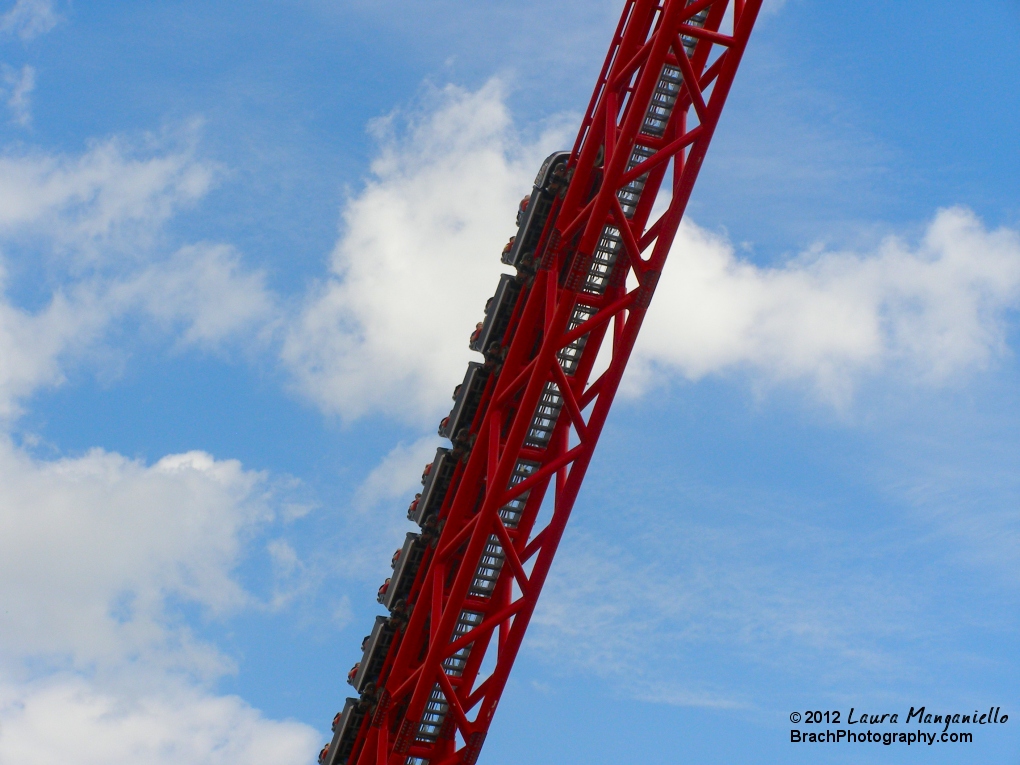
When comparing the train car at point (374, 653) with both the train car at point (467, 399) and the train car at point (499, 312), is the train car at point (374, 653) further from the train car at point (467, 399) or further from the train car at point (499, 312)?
the train car at point (499, 312)

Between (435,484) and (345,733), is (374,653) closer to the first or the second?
(345,733)

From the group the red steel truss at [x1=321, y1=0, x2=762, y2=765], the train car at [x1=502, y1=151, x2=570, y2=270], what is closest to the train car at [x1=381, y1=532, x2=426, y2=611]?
the red steel truss at [x1=321, y1=0, x2=762, y2=765]

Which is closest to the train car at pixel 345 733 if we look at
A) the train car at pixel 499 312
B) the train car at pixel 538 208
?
the train car at pixel 499 312

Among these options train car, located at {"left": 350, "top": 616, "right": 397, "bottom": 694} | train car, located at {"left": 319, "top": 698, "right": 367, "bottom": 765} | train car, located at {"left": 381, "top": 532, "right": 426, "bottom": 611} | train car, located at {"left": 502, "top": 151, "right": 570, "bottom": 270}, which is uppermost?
train car, located at {"left": 502, "top": 151, "right": 570, "bottom": 270}

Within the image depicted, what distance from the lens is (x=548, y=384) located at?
55.0 ft

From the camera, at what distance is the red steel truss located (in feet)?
49.9

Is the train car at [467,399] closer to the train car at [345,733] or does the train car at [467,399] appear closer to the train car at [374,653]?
the train car at [374,653]

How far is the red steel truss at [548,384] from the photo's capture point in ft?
49.9

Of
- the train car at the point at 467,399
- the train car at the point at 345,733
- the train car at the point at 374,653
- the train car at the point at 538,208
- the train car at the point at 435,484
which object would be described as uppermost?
the train car at the point at 538,208

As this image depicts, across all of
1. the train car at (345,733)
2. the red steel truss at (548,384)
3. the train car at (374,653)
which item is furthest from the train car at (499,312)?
the train car at (345,733)

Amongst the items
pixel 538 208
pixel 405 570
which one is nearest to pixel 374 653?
pixel 405 570

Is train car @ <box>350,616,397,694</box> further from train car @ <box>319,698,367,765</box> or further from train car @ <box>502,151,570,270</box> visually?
train car @ <box>502,151,570,270</box>

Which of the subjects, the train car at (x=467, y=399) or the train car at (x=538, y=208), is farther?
the train car at (x=467, y=399)

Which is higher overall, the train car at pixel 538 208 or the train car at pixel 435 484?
the train car at pixel 538 208
